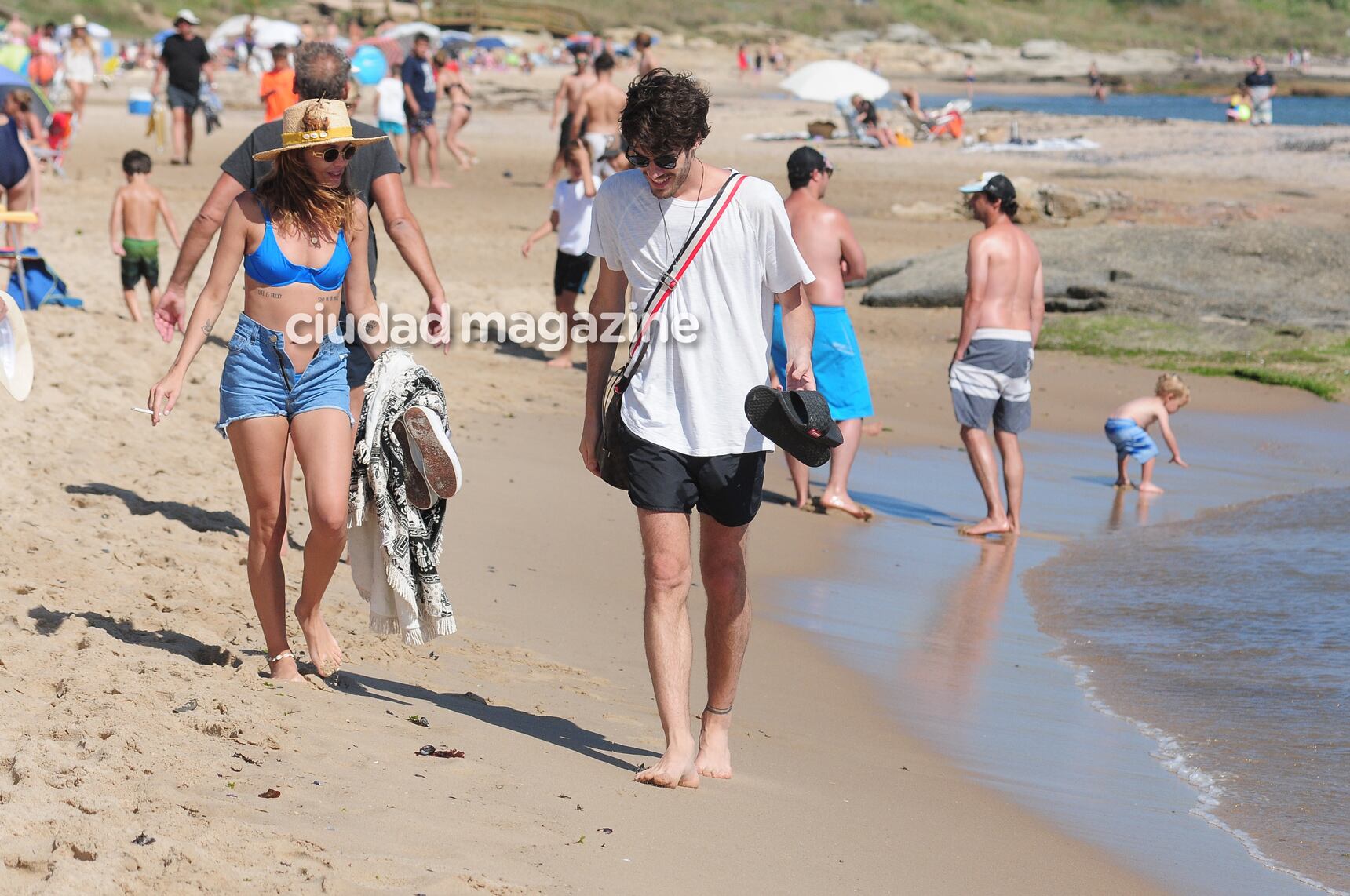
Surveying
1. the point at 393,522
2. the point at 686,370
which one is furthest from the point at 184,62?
the point at 686,370

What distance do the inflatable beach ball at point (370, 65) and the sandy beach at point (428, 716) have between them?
1616 centimetres

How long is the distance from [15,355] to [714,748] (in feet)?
9.01

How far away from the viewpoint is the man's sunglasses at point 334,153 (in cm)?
425

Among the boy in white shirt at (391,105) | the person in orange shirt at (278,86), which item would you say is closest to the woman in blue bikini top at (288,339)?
the person in orange shirt at (278,86)

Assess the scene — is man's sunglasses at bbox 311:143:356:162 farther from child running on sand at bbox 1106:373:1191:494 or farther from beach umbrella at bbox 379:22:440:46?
beach umbrella at bbox 379:22:440:46

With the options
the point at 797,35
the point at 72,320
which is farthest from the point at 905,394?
the point at 797,35

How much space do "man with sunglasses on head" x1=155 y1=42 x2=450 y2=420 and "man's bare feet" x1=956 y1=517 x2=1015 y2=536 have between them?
338 centimetres

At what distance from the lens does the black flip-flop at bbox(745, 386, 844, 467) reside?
12.5 ft

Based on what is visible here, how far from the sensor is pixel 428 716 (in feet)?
14.0

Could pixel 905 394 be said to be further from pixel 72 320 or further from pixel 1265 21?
pixel 1265 21

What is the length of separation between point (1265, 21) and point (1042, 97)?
41848 millimetres

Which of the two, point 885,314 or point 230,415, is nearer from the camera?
point 230,415

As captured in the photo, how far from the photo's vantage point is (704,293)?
3.93 m

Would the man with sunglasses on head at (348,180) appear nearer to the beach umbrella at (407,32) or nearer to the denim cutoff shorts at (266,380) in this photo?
the denim cutoff shorts at (266,380)
